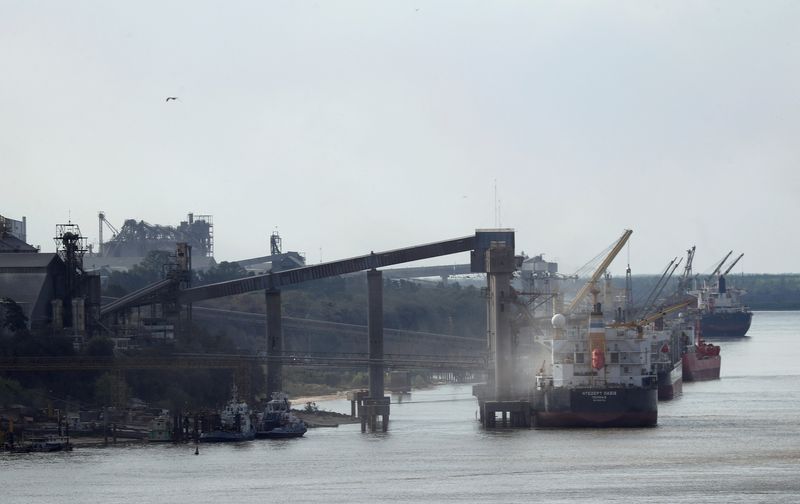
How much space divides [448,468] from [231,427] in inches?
1206

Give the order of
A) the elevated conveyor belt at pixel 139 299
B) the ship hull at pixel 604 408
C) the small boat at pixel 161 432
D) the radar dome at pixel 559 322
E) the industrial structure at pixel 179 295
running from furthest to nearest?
the elevated conveyor belt at pixel 139 299 → the industrial structure at pixel 179 295 → the radar dome at pixel 559 322 → the ship hull at pixel 604 408 → the small boat at pixel 161 432

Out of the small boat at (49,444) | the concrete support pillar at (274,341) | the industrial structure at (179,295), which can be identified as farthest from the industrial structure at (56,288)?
the small boat at (49,444)

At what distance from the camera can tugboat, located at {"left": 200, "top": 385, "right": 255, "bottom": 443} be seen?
140 metres

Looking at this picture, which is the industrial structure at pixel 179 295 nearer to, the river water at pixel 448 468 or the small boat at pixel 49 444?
the river water at pixel 448 468

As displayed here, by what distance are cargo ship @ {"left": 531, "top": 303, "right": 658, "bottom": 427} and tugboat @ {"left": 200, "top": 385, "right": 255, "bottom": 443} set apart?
80.9 ft

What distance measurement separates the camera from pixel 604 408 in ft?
471

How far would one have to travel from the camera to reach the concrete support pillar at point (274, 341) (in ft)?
552

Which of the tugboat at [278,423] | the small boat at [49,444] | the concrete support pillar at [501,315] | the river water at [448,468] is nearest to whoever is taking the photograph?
the river water at [448,468]

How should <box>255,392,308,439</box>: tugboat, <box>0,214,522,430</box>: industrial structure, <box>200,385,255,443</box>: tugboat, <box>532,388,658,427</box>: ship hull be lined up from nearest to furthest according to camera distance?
<box>200,385,255,443</box>: tugboat, <box>532,388,658,427</box>: ship hull, <box>255,392,308,439</box>: tugboat, <box>0,214,522,430</box>: industrial structure

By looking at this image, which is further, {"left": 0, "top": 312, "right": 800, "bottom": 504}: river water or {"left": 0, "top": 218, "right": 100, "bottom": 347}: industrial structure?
{"left": 0, "top": 218, "right": 100, "bottom": 347}: industrial structure

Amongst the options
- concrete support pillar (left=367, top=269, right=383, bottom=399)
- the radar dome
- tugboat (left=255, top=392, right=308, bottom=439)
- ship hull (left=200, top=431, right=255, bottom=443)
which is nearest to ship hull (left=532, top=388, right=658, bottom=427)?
the radar dome

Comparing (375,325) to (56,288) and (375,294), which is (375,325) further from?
(56,288)

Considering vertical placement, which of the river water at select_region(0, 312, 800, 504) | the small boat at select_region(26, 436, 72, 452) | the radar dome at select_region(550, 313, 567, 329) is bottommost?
the river water at select_region(0, 312, 800, 504)

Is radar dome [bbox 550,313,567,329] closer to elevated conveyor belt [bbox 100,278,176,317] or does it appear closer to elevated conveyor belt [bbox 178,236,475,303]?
elevated conveyor belt [bbox 178,236,475,303]
